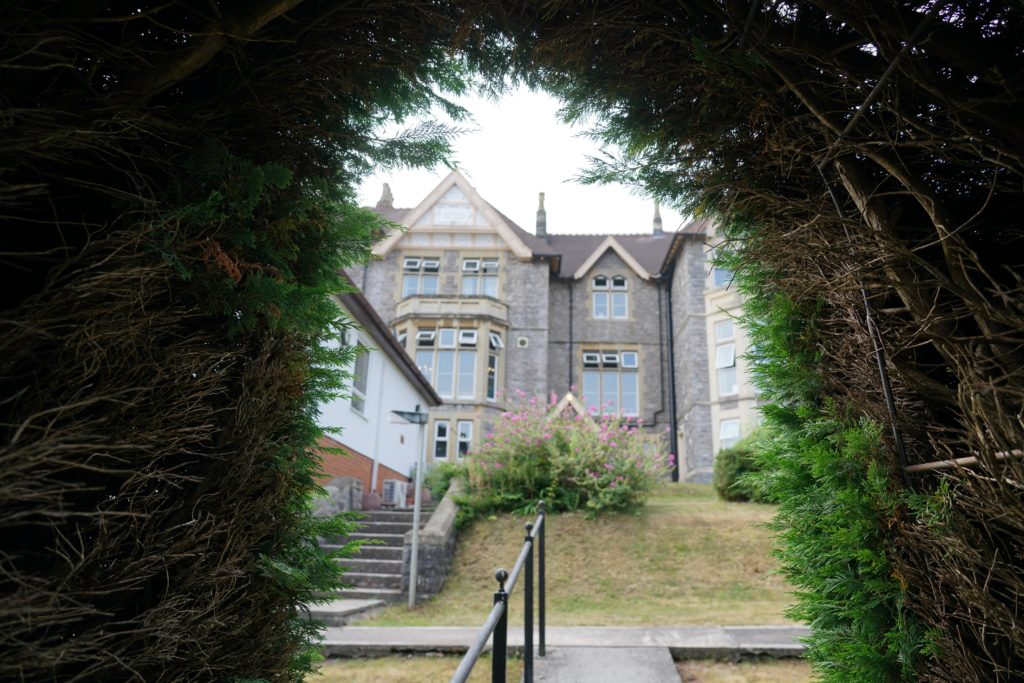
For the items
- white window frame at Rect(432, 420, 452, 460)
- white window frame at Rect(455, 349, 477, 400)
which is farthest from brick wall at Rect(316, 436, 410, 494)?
white window frame at Rect(455, 349, 477, 400)

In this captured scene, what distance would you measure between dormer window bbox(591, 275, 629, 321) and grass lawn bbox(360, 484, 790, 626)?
1444 centimetres

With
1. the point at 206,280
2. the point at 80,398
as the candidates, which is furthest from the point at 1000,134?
the point at 80,398

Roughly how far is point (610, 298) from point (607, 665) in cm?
2230

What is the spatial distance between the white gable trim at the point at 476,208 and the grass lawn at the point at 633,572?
1455 centimetres

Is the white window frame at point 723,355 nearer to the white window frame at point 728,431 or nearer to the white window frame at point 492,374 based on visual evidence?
the white window frame at point 728,431

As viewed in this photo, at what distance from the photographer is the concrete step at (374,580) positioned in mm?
9086

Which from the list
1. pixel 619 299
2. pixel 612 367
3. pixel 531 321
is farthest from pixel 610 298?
pixel 531 321

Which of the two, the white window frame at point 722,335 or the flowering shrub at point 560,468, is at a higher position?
the white window frame at point 722,335

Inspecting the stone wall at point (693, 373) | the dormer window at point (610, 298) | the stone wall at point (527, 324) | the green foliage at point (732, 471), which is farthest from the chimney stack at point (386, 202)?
the green foliage at point (732, 471)

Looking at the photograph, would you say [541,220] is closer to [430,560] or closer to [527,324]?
[527,324]

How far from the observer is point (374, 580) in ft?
30.0

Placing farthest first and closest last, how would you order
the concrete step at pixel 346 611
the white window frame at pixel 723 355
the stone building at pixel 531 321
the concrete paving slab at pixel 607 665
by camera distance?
1. the stone building at pixel 531 321
2. the white window frame at pixel 723 355
3. the concrete step at pixel 346 611
4. the concrete paving slab at pixel 607 665

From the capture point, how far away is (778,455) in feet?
10.8

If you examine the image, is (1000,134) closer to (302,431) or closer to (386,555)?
Result: (302,431)
